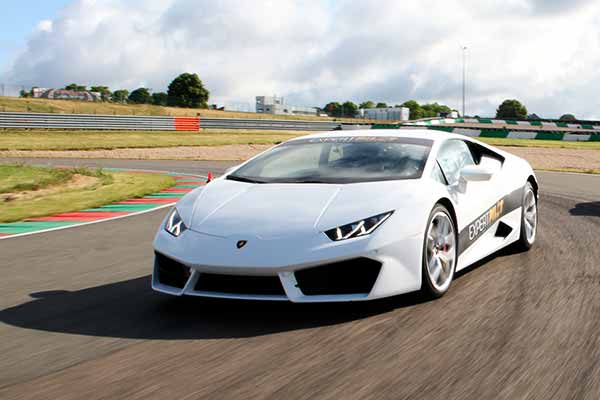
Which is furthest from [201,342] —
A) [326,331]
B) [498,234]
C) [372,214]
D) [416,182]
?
[498,234]

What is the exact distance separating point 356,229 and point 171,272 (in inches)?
47.8

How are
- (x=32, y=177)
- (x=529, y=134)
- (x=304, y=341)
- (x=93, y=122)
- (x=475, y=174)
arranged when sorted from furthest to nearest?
(x=93, y=122)
(x=529, y=134)
(x=32, y=177)
(x=475, y=174)
(x=304, y=341)

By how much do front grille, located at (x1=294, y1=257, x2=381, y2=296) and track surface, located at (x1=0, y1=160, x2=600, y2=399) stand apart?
190mm

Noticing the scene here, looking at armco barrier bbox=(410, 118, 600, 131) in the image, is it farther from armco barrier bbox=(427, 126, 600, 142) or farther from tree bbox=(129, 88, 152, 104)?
tree bbox=(129, 88, 152, 104)

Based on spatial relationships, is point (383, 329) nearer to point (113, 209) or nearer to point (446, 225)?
point (446, 225)

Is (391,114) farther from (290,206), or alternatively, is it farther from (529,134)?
(290,206)

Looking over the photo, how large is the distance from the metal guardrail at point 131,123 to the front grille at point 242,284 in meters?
36.3

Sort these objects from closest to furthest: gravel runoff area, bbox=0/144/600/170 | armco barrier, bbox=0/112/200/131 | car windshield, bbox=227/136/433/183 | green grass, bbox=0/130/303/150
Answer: car windshield, bbox=227/136/433/183
gravel runoff area, bbox=0/144/600/170
green grass, bbox=0/130/303/150
armco barrier, bbox=0/112/200/131

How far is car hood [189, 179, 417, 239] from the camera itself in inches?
168

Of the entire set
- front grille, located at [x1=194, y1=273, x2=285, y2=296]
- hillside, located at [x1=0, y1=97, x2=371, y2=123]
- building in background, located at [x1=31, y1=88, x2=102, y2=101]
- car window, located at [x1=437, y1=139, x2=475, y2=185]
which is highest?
building in background, located at [x1=31, y1=88, x2=102, y2=101]

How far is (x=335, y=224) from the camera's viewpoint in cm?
424

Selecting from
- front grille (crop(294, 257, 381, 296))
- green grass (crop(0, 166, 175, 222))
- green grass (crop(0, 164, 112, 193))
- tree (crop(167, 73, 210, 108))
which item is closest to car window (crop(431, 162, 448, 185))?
front grille (crop(294, 257, 381, 296))

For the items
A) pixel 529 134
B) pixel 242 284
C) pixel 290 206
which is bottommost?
pixel 242 284

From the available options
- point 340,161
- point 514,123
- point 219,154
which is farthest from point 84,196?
point 514,123
